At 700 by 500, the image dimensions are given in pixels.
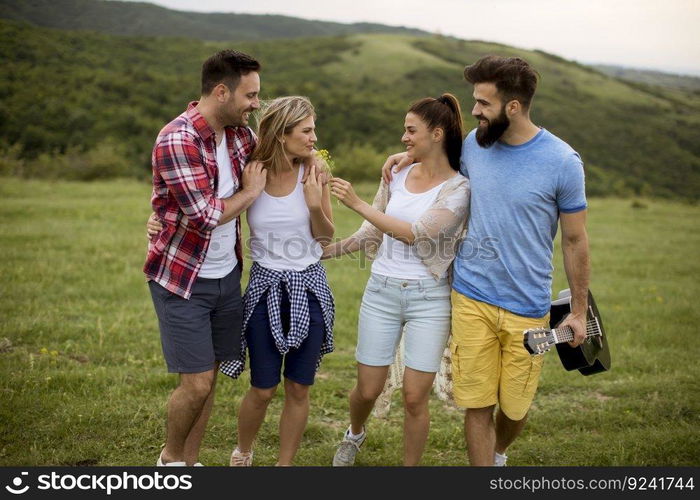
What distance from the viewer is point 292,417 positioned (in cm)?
424

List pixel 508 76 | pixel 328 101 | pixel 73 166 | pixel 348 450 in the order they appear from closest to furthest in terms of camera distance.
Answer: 1. pixel 508 76
2. pixel 348 450
3. pixel 73 166
4. pixel 328 101

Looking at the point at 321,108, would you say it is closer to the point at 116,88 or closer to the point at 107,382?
the point at 116,88

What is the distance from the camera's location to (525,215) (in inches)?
153

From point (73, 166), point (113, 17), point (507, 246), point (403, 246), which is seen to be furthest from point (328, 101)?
point (507, 246)

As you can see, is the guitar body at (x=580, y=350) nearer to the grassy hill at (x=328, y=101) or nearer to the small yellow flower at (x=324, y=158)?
the small yellow flower at (x=324, y=158)

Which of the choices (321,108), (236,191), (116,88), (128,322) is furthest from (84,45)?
(236,191)

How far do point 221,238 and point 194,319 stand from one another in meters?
0.47

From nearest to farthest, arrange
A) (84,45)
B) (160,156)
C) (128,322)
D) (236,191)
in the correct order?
(160,156) < (236,191) < (128,322) < (84,45)

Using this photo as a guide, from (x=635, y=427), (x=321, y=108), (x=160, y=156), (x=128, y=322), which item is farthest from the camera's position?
(x=321, y=108)

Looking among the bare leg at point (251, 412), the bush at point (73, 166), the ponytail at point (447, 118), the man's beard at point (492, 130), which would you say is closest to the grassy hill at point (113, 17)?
the bush at point (73, 166)

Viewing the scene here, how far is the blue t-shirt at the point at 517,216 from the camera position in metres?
3.81

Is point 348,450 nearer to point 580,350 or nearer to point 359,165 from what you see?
point 580,350

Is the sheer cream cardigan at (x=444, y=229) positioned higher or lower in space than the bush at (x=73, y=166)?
higher
